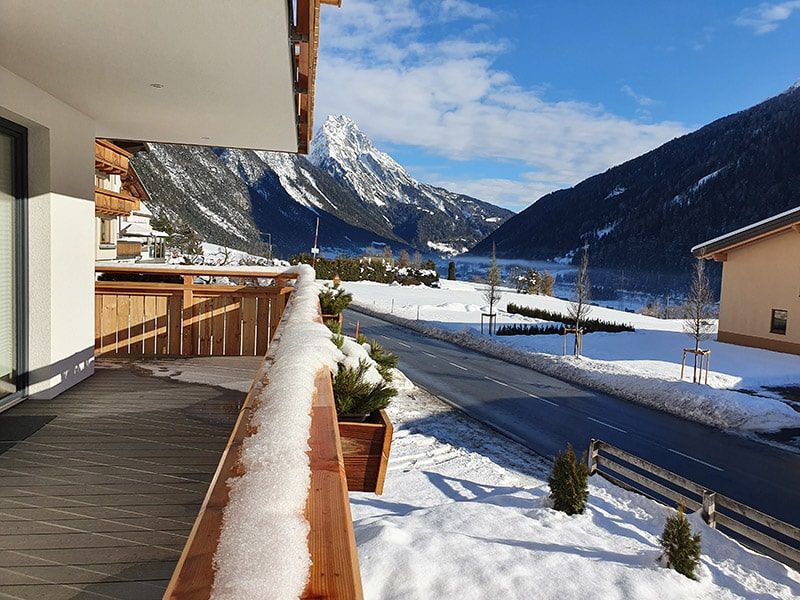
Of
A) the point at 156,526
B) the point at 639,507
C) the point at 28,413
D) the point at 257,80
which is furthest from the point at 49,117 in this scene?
the point at 639,507

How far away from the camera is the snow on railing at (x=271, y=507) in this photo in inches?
30.3

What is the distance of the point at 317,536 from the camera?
0.89 metres

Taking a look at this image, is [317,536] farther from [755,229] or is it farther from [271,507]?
[755,229]

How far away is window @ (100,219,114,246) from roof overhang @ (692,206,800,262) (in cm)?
2274

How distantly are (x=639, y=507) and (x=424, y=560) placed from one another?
4.72 metres

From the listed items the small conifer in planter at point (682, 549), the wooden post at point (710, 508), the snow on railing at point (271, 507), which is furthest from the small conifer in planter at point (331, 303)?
the wooden post at point (710, 508)

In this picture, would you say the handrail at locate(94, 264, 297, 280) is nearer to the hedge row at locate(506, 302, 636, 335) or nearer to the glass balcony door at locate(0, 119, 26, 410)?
the glass balcony door at locate(0, 119, 26, 410)

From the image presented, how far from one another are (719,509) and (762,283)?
13.9 metres

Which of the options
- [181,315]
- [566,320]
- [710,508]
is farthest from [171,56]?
[566,320]

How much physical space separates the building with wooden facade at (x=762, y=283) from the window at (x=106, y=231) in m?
23.0

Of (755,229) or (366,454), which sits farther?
(755,229)

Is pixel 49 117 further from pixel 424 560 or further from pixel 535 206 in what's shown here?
pixel 535 206

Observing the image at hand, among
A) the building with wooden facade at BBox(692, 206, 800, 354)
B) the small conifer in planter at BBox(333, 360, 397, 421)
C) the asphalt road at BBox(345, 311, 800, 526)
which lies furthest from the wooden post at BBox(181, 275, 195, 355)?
the building with wooden facade at BBox(692, 206, 800, 354)

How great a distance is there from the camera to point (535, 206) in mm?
148750
